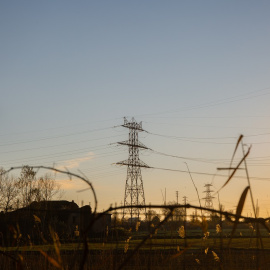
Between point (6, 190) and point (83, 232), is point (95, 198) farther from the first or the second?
point (6, 190)

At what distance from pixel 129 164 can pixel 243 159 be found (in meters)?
52.2

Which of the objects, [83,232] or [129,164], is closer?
[83,232]

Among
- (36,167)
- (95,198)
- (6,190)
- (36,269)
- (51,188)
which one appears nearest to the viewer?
(95,198)

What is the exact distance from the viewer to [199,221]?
1.25 m

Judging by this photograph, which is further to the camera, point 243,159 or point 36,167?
point 36,167

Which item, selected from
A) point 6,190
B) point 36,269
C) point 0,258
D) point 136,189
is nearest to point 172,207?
point 36,269

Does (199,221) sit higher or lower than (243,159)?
lower

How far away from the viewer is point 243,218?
44.6 inches

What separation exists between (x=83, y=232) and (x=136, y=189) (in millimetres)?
50836

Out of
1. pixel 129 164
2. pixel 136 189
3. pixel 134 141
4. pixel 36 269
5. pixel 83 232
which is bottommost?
pixel 36 269

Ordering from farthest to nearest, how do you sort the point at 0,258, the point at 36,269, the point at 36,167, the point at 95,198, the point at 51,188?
the point at 51,188 → the point at 0,258 → the point at 36,269 → the point at 36,167 → the point at 95,198

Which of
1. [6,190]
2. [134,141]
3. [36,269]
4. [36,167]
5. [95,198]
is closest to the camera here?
[95,198]

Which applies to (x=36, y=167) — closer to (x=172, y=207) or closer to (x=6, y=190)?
(x=172, y=207)

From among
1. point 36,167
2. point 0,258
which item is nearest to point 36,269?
point 0,258
